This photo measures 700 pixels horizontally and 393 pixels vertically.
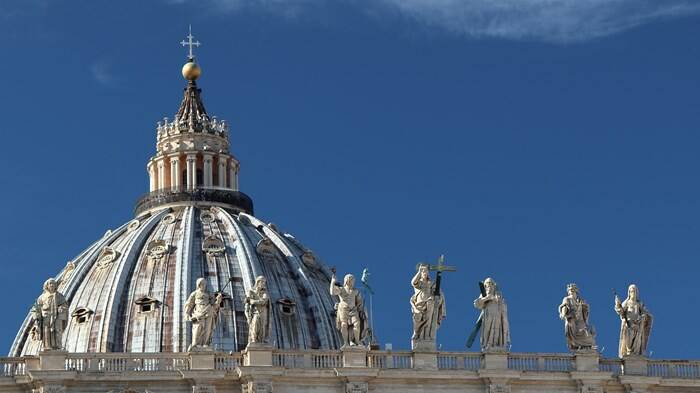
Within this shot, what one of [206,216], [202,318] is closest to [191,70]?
[206,216]

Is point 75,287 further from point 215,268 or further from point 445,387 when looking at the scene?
point 445,387

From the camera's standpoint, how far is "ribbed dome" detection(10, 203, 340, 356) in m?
182

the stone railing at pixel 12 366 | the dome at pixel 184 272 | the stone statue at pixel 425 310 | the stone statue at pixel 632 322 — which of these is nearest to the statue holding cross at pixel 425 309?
the stone statue at pixel 425 310

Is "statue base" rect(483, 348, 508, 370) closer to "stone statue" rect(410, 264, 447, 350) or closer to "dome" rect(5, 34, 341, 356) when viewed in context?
"stone statue" rect(410, 264, 447, 350)

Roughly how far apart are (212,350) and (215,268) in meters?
78.0

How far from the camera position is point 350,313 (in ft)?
365

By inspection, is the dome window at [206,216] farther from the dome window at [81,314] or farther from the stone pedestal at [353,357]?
the stone pedestal at [353,357]

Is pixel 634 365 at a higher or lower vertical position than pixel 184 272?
lower

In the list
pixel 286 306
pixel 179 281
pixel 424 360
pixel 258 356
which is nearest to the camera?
pixel 258 356

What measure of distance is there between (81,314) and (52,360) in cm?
7536

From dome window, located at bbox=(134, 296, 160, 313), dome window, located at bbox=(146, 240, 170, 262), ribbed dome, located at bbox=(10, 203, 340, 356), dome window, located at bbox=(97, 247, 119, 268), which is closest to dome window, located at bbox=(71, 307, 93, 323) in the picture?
ribbed dome, located at bbox=(10, 203, 340, 356)

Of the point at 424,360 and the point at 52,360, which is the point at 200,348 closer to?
the point at 52,360

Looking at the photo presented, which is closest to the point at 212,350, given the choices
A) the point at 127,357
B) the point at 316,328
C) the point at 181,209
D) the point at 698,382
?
the point at 127,357

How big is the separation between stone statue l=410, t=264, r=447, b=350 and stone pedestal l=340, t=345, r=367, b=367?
2415 millimetres
